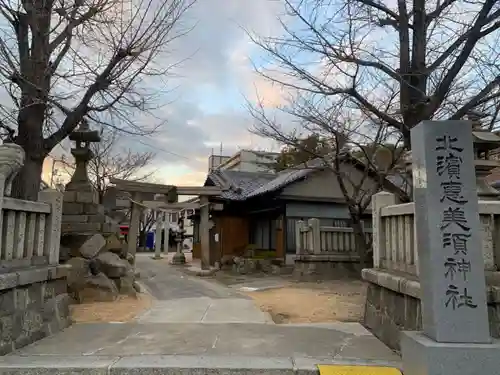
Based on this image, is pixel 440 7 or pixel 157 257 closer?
pixel 440 7

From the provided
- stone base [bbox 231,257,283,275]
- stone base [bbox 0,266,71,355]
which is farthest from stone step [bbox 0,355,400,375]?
stone base [bbox 231,257,283,275]

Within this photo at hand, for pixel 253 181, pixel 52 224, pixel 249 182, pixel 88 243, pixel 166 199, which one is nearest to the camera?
pixel 52 224

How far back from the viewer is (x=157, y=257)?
2736 cm

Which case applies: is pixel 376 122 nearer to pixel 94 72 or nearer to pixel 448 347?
pixel 94 72

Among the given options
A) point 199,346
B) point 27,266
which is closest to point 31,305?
point 27,266

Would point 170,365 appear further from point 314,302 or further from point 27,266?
point 314,302

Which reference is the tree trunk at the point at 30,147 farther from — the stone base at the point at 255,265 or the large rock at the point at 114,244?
the stone base at the point at 255,265

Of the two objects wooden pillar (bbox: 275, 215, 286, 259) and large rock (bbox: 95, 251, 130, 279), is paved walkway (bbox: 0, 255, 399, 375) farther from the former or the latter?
wooden pillar (bbox: 275, 215, 286, 259)

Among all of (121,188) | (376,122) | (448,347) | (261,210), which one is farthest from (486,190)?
(261,210)

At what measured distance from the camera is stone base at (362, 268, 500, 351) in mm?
4320

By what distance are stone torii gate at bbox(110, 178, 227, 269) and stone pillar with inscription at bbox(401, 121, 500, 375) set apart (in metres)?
12.6

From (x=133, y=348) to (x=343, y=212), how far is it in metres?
14.5

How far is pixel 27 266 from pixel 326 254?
411 inches

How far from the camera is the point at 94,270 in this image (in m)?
9.12
